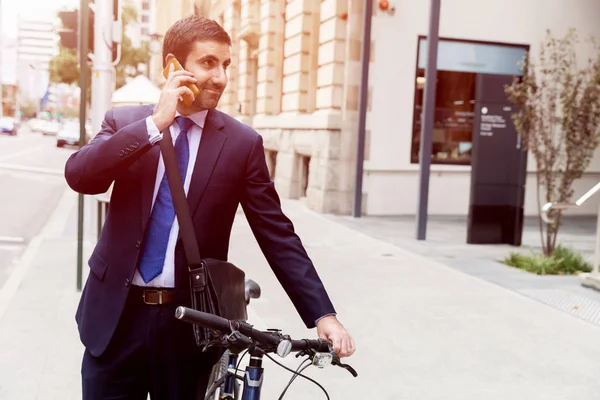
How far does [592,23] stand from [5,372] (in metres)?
14.2

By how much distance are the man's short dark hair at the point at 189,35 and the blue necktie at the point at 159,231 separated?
0.28 meters

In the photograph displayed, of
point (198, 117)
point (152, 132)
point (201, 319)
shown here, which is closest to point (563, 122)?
point (198, 117)

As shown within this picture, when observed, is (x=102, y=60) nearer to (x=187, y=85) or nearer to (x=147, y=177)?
(x=147, y=177)

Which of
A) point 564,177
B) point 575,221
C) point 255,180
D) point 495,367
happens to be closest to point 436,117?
point 575,221

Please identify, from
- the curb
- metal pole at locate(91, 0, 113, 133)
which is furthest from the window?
metal pole at locate(91, 0, 113, 133)

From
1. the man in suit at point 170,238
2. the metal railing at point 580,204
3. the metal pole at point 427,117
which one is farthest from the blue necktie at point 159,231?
the metal pole at point 427,117

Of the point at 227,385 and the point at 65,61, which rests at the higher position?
the point at 65,61

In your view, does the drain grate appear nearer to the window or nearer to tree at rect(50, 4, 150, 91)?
the window

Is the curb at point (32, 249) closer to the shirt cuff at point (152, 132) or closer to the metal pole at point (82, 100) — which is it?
the metal pole at point (82, 100)

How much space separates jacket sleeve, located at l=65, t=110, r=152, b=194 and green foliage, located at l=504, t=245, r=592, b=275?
24.6 ft

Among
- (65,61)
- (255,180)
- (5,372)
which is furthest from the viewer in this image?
(65,61)

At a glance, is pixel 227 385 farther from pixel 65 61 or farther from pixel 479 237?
pixel 65 61

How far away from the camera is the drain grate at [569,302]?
22.4 feet

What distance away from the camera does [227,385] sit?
2.26 m
